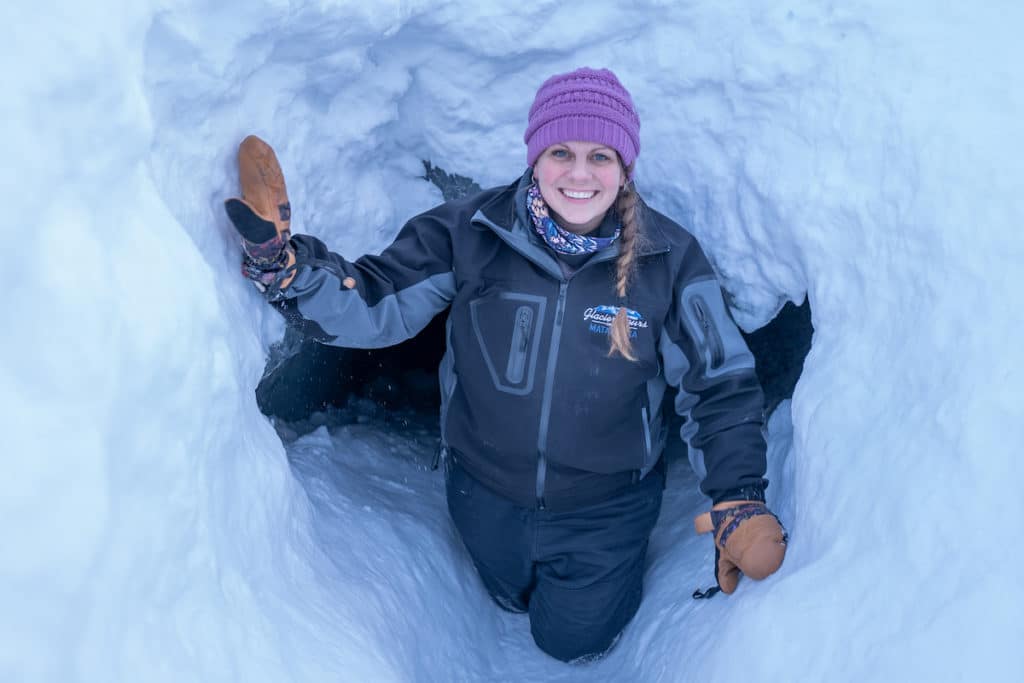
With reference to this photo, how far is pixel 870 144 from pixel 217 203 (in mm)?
1932

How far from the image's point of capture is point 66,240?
4.20 feet

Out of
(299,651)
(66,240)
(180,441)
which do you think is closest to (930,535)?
(299,651)

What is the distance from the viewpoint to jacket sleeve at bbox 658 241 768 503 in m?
2.35

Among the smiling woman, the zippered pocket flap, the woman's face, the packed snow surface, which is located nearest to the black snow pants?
the smiling woman

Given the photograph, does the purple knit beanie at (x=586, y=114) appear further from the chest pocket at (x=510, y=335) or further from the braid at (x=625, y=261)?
the chest pocket at (x=510, y=335)

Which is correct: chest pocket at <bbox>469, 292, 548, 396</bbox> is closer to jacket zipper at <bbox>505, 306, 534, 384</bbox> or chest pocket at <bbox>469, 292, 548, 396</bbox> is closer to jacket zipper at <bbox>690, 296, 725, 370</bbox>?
jacket zipper at <bbox>505, 306, 534, 384</bbox>

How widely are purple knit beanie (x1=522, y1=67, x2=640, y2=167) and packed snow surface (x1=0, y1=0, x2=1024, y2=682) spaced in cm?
60

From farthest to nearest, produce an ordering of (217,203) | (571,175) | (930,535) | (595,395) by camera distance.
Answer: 1. (595,395)
2. (571,175)
3. (217,203)
4. (930,535)

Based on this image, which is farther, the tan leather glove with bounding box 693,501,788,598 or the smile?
the smile

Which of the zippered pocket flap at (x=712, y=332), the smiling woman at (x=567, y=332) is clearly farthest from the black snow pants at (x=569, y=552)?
the zippered pocket flap at (x=712, y=332)

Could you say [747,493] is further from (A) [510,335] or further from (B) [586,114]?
(B) [586,114]

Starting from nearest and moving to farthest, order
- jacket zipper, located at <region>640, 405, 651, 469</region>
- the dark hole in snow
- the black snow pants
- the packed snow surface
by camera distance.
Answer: the packed snow surface
jacket zipper, located at <region>640, 405, 651, 469</region>
the black snow pants
the dark hole in snow

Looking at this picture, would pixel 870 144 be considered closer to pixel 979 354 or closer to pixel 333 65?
pixel 979 354

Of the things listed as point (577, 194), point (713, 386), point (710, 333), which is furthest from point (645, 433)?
point (577, 194)
